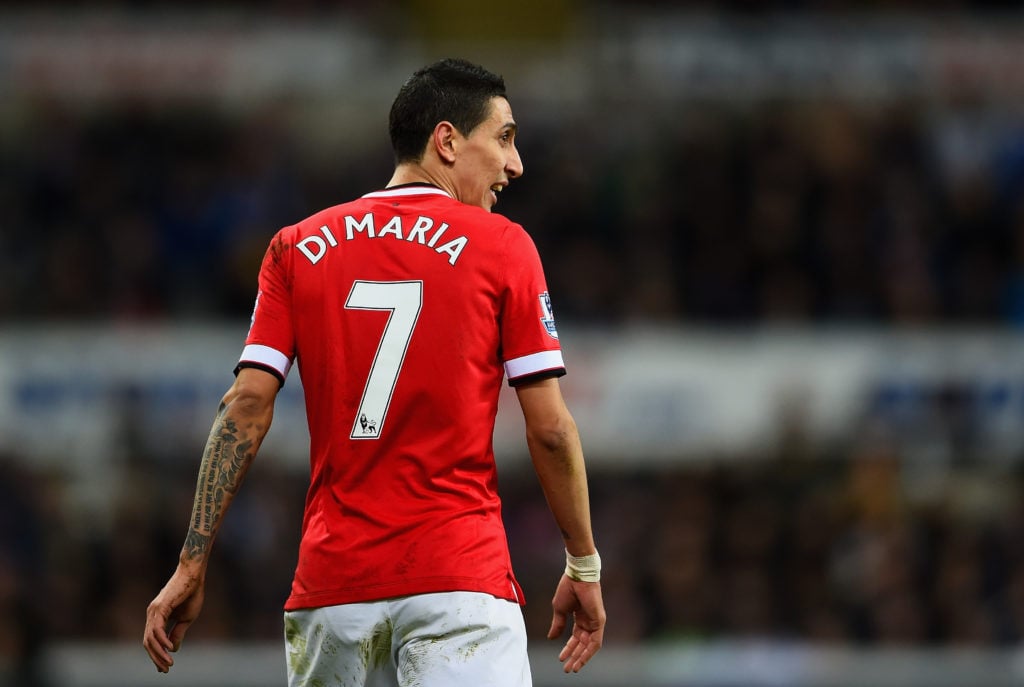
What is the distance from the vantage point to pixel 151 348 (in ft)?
42.9

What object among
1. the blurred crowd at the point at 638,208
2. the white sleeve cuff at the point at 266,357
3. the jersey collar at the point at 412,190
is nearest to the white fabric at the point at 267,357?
the white sleeve cuff at the point at 266,357

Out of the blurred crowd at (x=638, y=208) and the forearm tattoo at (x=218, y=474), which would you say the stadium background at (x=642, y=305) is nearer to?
the blurred crowd at (x=638, y=208)

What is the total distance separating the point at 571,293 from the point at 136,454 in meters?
3.56

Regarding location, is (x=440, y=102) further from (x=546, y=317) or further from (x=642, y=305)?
(x=642, y=305)

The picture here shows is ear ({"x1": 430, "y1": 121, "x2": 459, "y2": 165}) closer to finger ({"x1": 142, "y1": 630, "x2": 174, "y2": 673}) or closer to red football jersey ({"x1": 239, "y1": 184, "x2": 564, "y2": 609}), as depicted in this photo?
red football jersey ({"x1": 239, "y1": 184, "x2": 564, "y2": 609})

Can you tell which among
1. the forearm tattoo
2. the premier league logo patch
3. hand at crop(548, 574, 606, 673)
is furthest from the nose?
hand at crop(548, 574, 606, 673)

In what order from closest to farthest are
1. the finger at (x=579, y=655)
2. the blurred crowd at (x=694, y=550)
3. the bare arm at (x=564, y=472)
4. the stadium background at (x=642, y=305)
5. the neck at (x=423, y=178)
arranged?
the bare arm at (x=564, y=472) < the finger at (x=579, y=655) < the neck at (x=423, y=178) < the blurred crowd at (x=694, y=550) < the stadium background at (x=642, y=305)

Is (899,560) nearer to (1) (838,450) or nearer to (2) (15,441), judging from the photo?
(1) (838,450)

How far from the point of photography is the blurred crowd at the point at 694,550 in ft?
35.1

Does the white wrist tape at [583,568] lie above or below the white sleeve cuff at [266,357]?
below

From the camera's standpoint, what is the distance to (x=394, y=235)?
4.10m

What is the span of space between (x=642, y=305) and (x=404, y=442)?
939cm

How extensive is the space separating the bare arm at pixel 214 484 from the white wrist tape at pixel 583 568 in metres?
0.83

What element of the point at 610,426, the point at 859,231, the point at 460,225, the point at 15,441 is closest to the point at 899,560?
the point at 610,426
